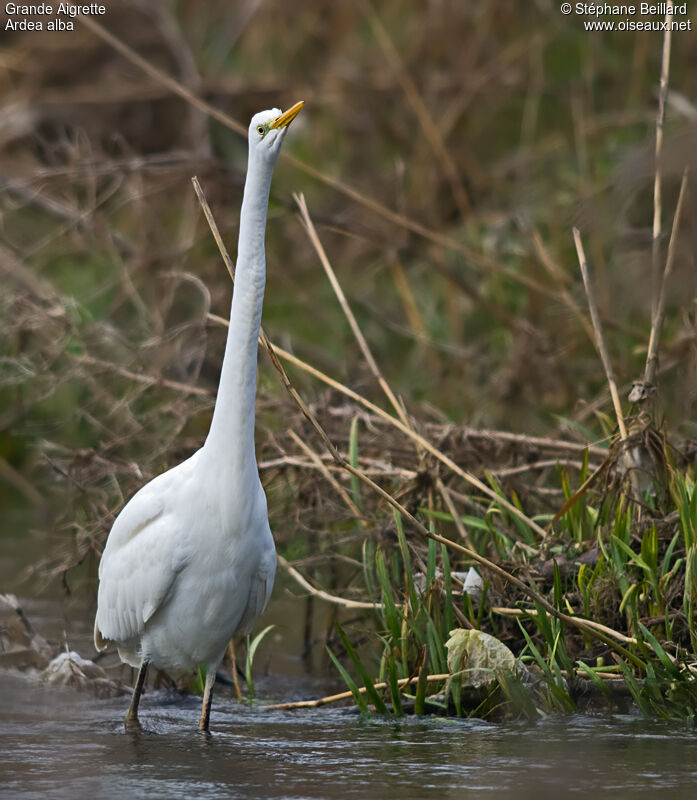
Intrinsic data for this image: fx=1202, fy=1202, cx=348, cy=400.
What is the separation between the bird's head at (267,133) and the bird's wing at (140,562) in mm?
1296

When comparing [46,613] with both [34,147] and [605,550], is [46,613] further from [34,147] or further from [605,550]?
[34,147]

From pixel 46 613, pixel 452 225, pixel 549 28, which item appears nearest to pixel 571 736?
pixel 46 613

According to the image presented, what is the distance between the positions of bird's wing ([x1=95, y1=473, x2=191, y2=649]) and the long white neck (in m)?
0.37

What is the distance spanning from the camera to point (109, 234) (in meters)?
7.88

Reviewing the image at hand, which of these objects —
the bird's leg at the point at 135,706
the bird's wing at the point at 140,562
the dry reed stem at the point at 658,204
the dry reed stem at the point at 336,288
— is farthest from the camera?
the dry reed stem at the point at 336,288

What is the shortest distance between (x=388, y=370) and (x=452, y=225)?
82.6 inches

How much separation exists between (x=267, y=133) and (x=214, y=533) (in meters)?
1.43

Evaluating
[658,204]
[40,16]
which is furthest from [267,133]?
[40,16]

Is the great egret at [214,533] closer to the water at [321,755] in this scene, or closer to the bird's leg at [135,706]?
the bird's leg at [135,706]

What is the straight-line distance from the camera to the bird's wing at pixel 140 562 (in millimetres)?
4441

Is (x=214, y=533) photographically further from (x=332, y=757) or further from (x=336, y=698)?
(x=336, y=698)

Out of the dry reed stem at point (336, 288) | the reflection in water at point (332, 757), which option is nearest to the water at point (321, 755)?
the reflection in water at point (332, 757)

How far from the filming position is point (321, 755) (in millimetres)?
4141

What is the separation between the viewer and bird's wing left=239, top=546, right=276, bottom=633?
14.8 feet
